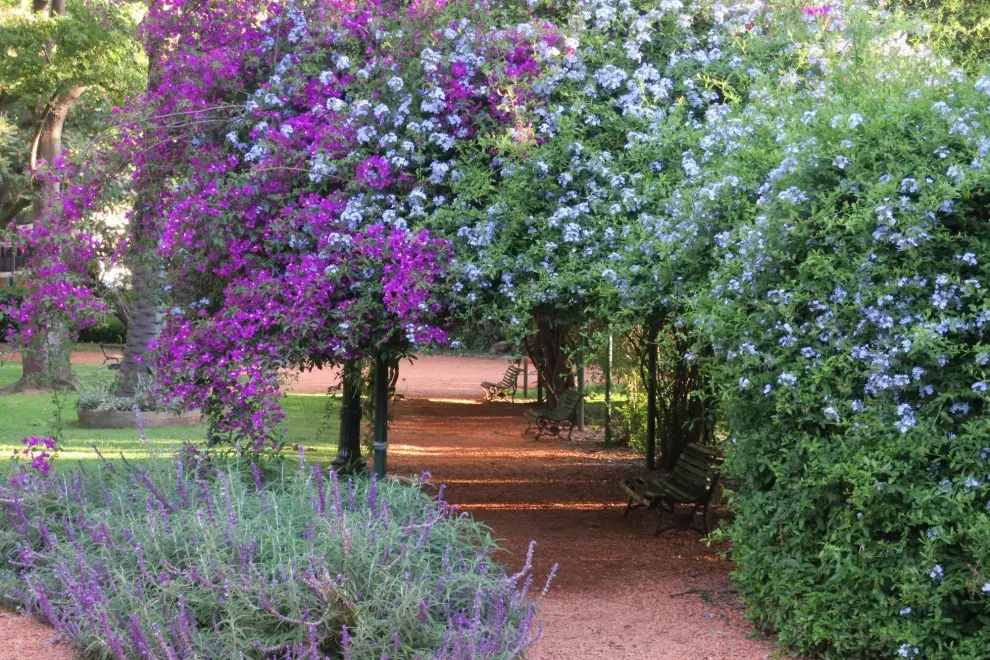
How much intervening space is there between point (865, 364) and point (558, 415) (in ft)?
34.1

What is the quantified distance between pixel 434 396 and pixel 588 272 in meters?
15.1

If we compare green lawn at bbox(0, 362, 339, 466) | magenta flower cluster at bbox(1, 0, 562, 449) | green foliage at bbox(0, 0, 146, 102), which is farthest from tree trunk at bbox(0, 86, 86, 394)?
magenta flower cluster at bbox(1, 0, 562, 449)

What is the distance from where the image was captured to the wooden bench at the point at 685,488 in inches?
320

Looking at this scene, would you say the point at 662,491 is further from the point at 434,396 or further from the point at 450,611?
the point at 434,396

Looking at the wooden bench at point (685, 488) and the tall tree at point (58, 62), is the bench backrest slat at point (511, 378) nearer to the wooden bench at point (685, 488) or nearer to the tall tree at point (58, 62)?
the tall tree at point (58, 62)

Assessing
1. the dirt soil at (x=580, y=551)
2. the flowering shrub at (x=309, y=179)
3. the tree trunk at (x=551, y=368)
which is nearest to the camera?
the dirt soil at (x=580, y=551)

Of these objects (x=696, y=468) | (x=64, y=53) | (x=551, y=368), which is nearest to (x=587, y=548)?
(x=696, y=468)

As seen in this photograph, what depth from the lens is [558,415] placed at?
14.7 m

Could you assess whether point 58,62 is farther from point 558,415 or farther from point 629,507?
point 629,507

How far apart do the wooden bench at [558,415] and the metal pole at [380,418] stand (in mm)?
7406

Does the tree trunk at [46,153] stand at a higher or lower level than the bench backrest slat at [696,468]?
higher

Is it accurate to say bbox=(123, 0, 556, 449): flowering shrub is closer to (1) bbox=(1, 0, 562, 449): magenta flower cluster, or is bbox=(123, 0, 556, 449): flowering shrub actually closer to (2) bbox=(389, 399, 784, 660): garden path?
(1) bbox=(1, 0, 562, 449): magenta flower cluster


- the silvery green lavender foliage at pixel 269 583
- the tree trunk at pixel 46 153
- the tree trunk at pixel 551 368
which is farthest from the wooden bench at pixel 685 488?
the tree trunk at pixel 46 153

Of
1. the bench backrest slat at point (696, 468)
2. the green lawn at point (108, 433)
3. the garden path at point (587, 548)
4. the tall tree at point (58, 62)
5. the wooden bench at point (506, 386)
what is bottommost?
the garden path at point (587, 548)
